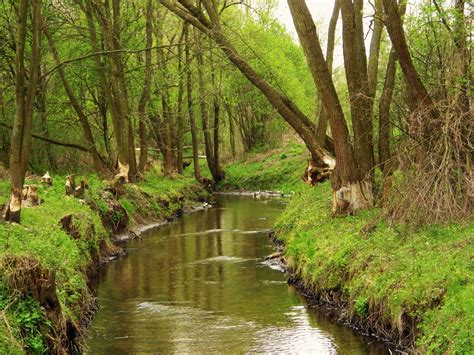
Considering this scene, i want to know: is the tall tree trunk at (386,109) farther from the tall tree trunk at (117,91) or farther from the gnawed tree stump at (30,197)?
the tall tree trunk at (117,91)

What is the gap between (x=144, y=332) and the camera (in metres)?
11.5

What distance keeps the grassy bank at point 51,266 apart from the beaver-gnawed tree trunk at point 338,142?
6.07 metres

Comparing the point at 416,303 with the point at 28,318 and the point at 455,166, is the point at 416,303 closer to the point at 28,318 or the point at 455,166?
the point at 455,166

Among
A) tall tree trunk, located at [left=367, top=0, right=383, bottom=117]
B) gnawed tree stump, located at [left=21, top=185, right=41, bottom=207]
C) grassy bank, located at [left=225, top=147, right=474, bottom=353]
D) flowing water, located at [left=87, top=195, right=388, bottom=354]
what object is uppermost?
tall tree trunk, located at [left=367, top=0, right=383, bottom=117]

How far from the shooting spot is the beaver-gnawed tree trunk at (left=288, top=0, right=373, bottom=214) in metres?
16.2

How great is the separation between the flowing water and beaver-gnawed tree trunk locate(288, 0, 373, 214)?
7.70 ft

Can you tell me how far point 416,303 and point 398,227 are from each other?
10.8 feet

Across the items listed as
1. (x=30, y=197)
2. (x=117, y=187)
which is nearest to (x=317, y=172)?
(x=117, y=187)

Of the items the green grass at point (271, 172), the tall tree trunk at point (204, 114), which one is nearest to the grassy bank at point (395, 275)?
the tall tree trunk at point (204, 114)

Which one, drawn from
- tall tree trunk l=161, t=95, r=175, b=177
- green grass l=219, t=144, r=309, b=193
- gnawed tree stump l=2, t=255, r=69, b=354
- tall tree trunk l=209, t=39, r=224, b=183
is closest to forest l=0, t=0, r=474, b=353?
gnawed tree stump l=2, t=255, r=69, b=354

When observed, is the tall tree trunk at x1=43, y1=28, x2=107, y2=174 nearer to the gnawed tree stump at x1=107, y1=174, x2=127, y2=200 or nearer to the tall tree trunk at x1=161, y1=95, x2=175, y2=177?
the gnawed tree stump at x1=107, y1=174, x2=127, y2=200

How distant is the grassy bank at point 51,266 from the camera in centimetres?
853

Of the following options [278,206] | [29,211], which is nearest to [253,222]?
[278,206]

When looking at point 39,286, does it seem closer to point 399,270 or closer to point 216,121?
point 399,270
